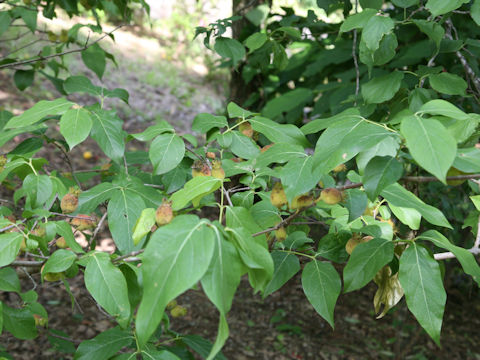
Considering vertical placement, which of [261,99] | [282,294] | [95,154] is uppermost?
[261,99]

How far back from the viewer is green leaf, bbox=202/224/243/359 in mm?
588

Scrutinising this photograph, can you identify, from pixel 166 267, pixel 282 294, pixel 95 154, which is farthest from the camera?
pixel 95 154

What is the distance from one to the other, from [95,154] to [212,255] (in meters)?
5.20

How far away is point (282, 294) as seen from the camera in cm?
402

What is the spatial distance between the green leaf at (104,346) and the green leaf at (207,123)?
56 centimetres

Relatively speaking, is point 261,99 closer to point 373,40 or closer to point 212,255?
point 373,40

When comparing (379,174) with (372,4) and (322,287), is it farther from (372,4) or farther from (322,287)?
(372,4)

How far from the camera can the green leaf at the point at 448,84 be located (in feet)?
4.27

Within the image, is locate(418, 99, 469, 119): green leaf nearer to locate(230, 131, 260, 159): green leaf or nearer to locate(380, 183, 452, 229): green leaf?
locate(380, 183, 452, 229): green leaf

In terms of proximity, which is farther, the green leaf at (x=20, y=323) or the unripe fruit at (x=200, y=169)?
the green leaf at (x=20, y=323)

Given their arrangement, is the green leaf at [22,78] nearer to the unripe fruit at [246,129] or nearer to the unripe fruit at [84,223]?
the unripe fruit at [84,223]

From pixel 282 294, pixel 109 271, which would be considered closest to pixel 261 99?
pixel 282 294

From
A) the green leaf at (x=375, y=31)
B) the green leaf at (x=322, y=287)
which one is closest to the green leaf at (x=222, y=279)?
the green leaf at (x=322, y=287)

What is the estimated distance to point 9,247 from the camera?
0.87 metres
